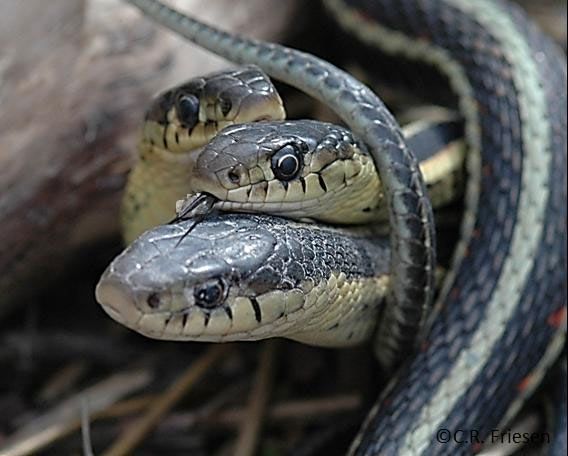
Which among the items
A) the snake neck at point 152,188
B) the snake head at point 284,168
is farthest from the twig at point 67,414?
the snake head at point 284,168

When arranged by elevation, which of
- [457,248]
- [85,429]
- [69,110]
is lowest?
[85,429]

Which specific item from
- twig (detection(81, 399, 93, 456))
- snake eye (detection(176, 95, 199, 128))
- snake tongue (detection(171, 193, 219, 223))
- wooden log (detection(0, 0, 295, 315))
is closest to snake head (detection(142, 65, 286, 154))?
snake eye (detection(176, 95, 199, 128))

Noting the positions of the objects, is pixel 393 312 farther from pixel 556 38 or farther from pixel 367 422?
pixel 556 38

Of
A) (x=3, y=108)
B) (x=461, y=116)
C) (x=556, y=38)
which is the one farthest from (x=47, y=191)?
(x=556, y=38)

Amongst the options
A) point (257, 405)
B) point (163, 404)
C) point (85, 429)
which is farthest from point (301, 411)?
point (85, 429)

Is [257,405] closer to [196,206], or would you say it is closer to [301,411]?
[301,411]

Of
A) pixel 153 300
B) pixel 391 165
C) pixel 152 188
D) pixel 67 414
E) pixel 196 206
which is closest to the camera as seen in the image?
pixel 153 300
